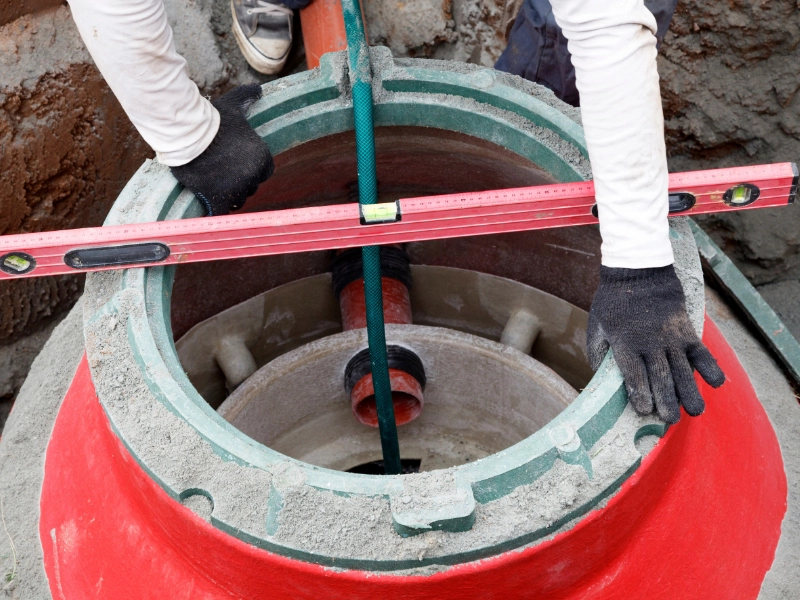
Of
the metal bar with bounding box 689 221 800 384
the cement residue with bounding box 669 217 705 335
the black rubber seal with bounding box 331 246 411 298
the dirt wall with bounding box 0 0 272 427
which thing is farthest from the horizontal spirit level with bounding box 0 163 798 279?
the dirt wall with bounding box 0 0 272 427

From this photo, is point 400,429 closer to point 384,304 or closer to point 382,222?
point 384,304

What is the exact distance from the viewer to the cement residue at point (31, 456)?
4.55ft

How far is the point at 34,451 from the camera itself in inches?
61.9

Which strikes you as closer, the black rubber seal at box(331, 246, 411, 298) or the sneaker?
the black rubber seal at box(331, 246, 411, 298)

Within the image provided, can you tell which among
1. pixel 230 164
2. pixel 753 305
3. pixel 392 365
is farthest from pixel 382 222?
pixel 753 305

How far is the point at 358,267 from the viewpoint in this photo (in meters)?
2.19

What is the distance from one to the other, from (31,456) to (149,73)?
0.76m

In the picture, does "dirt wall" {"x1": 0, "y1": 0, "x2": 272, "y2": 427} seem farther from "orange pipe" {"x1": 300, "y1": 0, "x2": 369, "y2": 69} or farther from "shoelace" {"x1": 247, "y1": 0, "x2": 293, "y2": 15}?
"orange pipe" {"x1": 300, "y1": 0, "x2": 369, "y2": 69}

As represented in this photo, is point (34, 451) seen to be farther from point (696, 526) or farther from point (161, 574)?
point (696, 526)

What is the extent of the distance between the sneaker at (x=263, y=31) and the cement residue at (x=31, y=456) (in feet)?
3.15

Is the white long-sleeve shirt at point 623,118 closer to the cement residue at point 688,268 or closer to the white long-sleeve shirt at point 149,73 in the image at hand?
the cement residue at point 688,268

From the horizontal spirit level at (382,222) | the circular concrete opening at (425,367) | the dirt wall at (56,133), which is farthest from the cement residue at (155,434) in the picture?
the dirt wall at (56,133)

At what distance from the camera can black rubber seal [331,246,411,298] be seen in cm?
219

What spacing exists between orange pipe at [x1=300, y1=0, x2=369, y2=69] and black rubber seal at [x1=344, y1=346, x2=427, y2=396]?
73 cm
